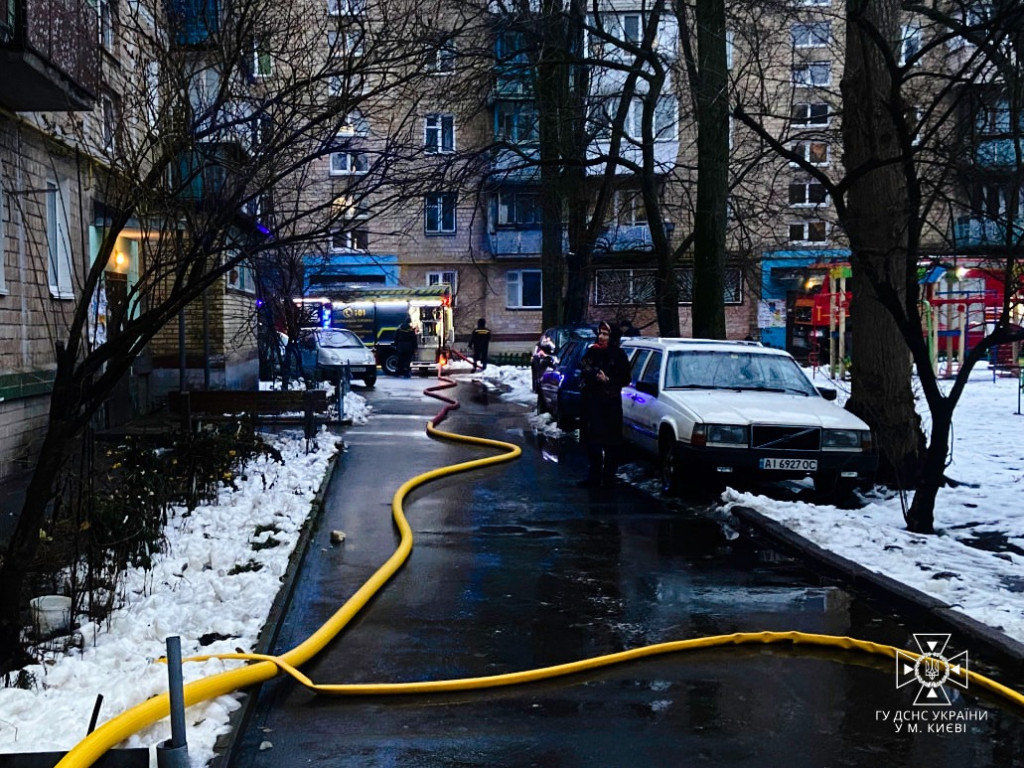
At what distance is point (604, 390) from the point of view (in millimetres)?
11922

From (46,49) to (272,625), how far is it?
256 inches

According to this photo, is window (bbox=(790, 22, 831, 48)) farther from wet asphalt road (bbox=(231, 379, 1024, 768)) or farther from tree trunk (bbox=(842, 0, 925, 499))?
wet asphalt road (bbox=(231, 379, 1024, 768))

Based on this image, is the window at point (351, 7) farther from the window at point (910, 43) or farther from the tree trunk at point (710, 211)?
the tree trunk at point (710, 211)

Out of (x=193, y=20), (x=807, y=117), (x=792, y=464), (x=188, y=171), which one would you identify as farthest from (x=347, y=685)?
(x=807, y=117)

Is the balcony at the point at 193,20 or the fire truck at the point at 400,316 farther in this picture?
the fire truck at the point at 400,316

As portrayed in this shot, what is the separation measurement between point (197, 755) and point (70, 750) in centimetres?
48

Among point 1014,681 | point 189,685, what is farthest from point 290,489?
point 1014,681

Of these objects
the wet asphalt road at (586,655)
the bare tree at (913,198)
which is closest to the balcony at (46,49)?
the wet asphalt road at (586,655)

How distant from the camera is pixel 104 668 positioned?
5273 millimetres

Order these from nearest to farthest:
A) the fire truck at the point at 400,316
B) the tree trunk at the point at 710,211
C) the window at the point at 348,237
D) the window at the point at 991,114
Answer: the window at the point at 348,237
the window at the point at 991,114
the tree trunk at the point at 710,211
the fire truck at the point at 400,316

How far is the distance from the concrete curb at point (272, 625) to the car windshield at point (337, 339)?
776 inches

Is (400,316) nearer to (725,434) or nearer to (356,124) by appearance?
(725,434)

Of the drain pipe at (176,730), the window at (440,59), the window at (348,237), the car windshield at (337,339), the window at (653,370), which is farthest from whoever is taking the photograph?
the car windshield at (337,339)

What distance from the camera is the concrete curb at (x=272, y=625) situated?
14.8ft
